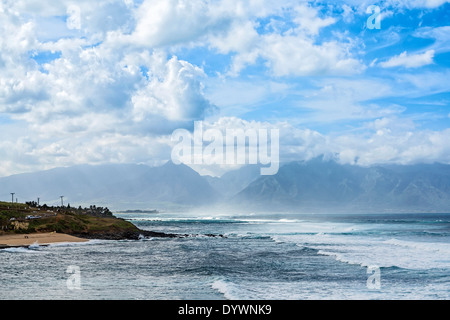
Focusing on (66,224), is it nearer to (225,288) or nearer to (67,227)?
(67,227)

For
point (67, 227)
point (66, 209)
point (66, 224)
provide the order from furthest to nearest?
point (66, 209), point (66, 224), point (67, 227)

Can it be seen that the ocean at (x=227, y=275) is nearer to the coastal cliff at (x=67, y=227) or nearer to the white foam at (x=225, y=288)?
the white foam at (x=225, y=288)

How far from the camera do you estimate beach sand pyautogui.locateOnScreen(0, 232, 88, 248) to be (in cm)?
6788

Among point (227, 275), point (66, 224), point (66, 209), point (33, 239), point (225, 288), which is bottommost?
point (33, 239)

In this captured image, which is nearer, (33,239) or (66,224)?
(33,239)

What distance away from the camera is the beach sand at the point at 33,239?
67.9 meters

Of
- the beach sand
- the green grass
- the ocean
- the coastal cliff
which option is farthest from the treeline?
the ocean

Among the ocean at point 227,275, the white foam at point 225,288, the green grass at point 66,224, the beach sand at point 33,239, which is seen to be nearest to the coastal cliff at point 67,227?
the green grass at point 66,224

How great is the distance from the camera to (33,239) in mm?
73688

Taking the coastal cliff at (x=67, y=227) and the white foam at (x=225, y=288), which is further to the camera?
the coastal cliff at (x=67, y=227)

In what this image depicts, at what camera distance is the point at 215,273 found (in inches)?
1561

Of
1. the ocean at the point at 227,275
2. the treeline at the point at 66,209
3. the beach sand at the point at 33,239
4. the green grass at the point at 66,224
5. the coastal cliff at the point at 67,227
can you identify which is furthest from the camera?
the treeline at the point at 66,209

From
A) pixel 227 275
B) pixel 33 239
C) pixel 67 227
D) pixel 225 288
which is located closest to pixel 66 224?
pixel 67 227
